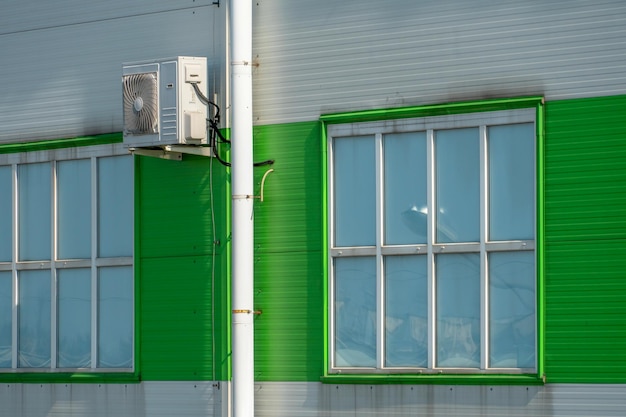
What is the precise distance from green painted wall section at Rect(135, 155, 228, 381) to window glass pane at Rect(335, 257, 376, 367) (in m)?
1.24

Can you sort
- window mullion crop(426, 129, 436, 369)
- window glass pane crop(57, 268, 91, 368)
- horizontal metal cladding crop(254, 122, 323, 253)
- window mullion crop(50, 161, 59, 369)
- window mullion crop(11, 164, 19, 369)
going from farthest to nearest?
window mullion crop(11, 164, 19, 369), window mullion crop(50, 161, 59, 369), window glass pane crop(57, 268, 91, 368), horizontal metal cladding crop(254, 122, 323, 253), window mullion crop(426, 129, 436, 369)

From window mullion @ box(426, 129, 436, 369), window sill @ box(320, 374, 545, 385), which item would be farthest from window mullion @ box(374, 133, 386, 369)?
window mullion @ box(426, 129, 436, 369)

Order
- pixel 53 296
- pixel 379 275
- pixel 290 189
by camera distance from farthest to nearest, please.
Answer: pixel 53 296 < pixel 290 189 < pixel 379 275

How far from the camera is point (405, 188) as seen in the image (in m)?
12.5

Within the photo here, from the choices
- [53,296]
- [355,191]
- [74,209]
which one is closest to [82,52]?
[74,209]

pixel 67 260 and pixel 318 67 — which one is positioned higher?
pixel 318 67

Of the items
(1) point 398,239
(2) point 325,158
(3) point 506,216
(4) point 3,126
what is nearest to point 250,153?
(2) point 325,158

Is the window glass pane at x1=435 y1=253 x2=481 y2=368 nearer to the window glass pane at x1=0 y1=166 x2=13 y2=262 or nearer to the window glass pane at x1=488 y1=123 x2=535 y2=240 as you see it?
the window glass pane at x1=488 y1=123 x2=535 y2=240

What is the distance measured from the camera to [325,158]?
12.9 m

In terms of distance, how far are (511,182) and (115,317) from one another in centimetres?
473

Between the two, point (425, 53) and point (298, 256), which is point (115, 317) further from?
point (425, 53)

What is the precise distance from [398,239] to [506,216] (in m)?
1.12

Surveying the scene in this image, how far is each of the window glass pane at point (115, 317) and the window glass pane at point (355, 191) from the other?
263cm

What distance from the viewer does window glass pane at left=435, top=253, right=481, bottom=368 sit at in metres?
12.1
